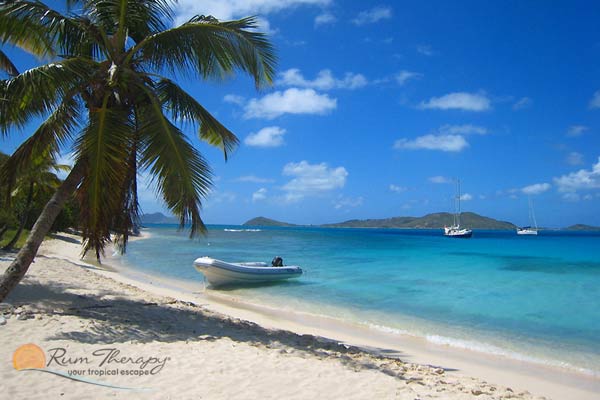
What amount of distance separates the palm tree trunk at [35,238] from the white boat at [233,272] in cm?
820

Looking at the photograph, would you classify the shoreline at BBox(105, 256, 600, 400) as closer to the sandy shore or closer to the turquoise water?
the sandy shore

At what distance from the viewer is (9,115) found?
227 inches

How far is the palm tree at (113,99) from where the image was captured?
5641 mm

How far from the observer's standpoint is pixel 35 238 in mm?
5777

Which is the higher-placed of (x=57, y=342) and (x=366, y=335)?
(x=57, y=342)

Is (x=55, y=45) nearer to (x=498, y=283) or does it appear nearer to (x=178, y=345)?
(x=178, y=345)

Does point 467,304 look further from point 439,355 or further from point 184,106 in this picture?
point 184,106

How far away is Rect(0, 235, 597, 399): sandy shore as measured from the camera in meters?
3.86

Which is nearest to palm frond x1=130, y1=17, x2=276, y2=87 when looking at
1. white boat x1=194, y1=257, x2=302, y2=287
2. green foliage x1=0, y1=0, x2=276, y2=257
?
green foliage x1=0, y1=0, x2=276, y2=257

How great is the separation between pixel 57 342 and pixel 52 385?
1.17 m

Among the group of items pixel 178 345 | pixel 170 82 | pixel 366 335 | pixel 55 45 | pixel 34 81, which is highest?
pixel 55 45

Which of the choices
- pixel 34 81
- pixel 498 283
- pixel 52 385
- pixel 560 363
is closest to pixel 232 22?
pixel 34 81

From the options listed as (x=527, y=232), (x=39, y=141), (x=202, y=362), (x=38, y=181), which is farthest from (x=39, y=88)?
(x=527, y=232)

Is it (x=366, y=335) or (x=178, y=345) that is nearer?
(x=178, y=345)
